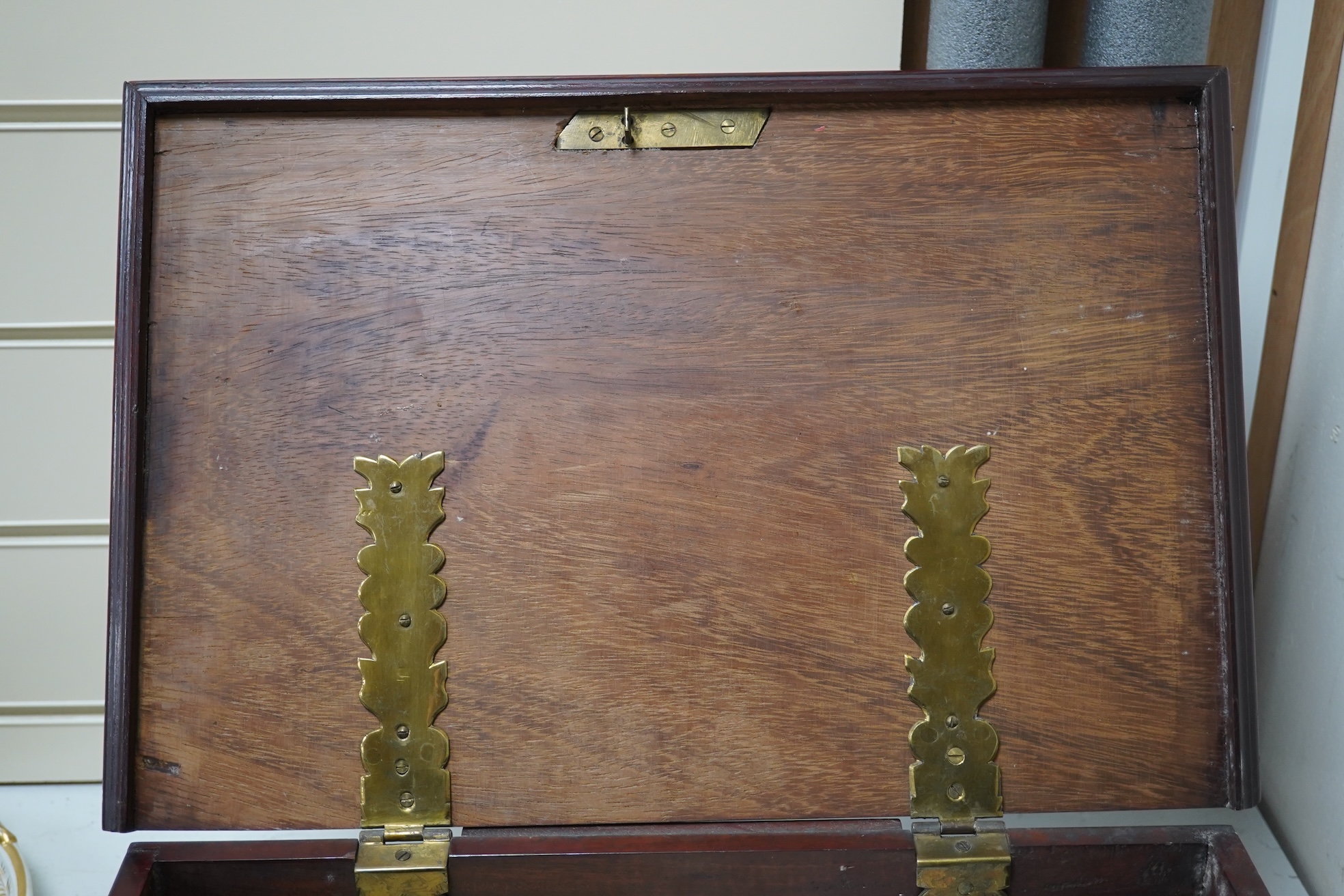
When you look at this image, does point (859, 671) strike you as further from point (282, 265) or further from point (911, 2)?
point (911, 2)

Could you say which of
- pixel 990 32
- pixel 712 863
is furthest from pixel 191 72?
pixel 712 863

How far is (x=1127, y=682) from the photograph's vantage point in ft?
2.95

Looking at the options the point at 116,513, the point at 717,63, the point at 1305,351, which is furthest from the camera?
the point at 717,63

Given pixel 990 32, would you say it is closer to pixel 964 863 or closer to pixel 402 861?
pixel 964 863

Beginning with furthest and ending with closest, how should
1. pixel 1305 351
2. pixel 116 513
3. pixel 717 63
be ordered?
pixel 717 63 → pixel 1305 351 → pixel 116 513

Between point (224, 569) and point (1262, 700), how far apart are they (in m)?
1.22

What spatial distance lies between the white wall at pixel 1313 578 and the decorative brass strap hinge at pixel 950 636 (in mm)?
402

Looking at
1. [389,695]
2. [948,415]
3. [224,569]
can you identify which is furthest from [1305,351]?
[224,569]

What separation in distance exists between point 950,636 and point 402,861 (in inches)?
22.9

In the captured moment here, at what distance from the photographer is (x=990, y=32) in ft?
3.53

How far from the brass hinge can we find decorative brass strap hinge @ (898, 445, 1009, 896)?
348 mm

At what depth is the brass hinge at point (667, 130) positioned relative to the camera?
0.89 meters

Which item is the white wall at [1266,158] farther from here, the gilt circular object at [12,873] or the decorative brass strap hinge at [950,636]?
the gilt circular object at [12,873]

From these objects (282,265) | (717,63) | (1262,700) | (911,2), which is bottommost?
(1262,700)
